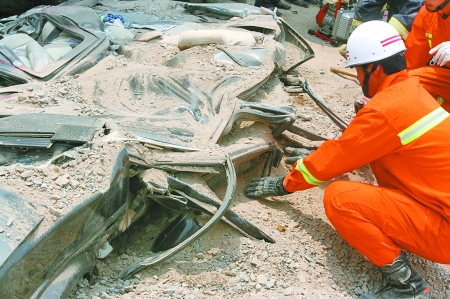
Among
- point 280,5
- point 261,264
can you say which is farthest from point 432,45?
point 280,5

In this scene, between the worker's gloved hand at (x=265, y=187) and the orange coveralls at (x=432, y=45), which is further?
the orange coveralls at (x=432, y=45)

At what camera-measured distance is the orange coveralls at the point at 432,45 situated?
373cm

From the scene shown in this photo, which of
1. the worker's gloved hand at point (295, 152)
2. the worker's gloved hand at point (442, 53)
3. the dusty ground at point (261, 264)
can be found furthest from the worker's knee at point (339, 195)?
the worker's gloved hand at point (442, 53)

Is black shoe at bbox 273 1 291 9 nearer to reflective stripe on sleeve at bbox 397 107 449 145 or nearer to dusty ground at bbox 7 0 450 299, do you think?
dusty ground at bbox 7 0 450 299

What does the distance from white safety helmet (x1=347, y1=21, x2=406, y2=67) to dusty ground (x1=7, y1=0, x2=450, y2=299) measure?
3.58 ft

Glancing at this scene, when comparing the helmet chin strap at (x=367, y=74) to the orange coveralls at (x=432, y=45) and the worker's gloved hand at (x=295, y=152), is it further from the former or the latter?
the orange coveralls at (x=432, y=45)

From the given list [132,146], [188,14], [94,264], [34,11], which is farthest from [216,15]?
[94,264]

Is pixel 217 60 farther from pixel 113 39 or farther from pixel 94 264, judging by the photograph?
pixel 94 264

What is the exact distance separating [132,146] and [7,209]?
0.76 metres

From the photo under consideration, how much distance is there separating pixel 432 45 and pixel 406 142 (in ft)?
5.78

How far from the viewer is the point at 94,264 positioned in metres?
2.34

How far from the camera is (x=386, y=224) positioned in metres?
2.57

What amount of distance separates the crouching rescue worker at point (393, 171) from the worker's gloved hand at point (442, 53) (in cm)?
94

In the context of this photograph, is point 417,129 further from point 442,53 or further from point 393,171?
point 442,53
